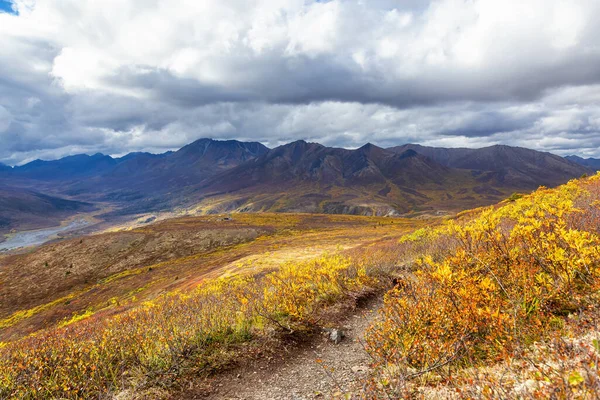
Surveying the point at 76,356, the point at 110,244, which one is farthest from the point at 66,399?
the point at 110,244

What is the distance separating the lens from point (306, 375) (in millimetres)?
6898

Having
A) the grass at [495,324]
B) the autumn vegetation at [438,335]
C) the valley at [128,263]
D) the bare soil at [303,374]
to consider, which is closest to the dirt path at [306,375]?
the bare soil at [303,374]

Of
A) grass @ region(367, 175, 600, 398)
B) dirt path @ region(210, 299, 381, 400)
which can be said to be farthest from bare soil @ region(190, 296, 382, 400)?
grass @ region(367, 175, 600, 398)

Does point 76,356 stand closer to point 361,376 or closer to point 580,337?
point 361,376

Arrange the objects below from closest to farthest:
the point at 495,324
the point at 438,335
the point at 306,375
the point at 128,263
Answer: the point at 495,324
the point at 438,335
the point at 306,375
the point at 128,263

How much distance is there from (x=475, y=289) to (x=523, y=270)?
1.37 metres

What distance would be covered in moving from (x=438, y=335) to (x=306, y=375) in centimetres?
326

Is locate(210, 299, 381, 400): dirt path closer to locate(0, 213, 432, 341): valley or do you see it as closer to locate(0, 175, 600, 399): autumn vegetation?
locate(0, 175, 600, 399): autumn vegetation

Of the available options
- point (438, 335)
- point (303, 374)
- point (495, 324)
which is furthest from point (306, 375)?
point (495, 324)

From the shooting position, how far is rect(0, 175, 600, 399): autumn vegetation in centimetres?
421

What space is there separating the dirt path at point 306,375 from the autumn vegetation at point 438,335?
652 millimetres

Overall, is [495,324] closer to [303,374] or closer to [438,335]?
[438,335]

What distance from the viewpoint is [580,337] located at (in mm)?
4414

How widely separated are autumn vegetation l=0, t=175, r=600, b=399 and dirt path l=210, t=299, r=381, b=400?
25.7 inches
